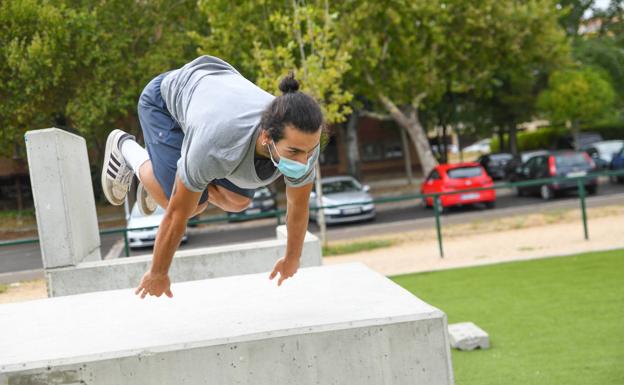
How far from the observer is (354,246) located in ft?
55.3

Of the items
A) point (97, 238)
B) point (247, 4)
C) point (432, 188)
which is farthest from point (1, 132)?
point (97, 238)

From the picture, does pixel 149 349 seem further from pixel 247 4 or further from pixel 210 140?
pixel 247 4

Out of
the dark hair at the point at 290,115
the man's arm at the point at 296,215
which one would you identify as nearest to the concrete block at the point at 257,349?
the man's arm at the point at 296,215

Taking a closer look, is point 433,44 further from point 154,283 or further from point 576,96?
point 154,283

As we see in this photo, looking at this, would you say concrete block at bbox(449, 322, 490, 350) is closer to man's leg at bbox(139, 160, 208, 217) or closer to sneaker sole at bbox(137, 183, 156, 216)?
sneaker sole at bbox(137, 183, 156, 216)

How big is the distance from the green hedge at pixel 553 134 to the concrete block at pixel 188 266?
40.0 meters

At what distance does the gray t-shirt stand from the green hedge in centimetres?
4326

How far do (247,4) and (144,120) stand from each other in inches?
660

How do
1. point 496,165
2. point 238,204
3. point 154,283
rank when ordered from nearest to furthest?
point 154,283, point 238,204, point 496,165

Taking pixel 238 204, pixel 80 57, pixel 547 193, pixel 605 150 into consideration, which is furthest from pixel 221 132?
pixel 605 150

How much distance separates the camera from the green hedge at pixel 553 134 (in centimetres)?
4509

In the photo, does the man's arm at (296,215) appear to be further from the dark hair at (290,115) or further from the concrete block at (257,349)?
the dark hair at (290,115)

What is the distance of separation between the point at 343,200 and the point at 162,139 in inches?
675

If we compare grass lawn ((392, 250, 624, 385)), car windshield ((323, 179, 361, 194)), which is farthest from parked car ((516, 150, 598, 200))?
grass lawn ((392, 250, 624, 385))
